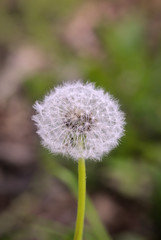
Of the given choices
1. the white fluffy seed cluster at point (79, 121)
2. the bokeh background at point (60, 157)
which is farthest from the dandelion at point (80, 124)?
the bokeh background at point (60, 157)

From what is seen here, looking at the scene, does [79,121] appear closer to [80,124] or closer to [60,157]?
[80,124]

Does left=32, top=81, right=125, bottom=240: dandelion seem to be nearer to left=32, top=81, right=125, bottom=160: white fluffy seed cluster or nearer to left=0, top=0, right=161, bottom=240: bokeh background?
left=32, top=81, right=125, bottom=160: white fluffy seed cluster

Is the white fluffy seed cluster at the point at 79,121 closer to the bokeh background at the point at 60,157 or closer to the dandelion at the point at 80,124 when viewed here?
the dandelion at the point at 80,124

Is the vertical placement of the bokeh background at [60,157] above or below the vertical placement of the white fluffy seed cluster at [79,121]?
above

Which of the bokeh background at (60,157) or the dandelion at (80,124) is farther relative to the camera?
the bokeh background at (60,157)

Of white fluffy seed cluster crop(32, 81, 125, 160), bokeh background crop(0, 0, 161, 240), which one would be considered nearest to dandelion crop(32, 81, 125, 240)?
white fluffy seed cluster crop(32, 81, 125, 160)
